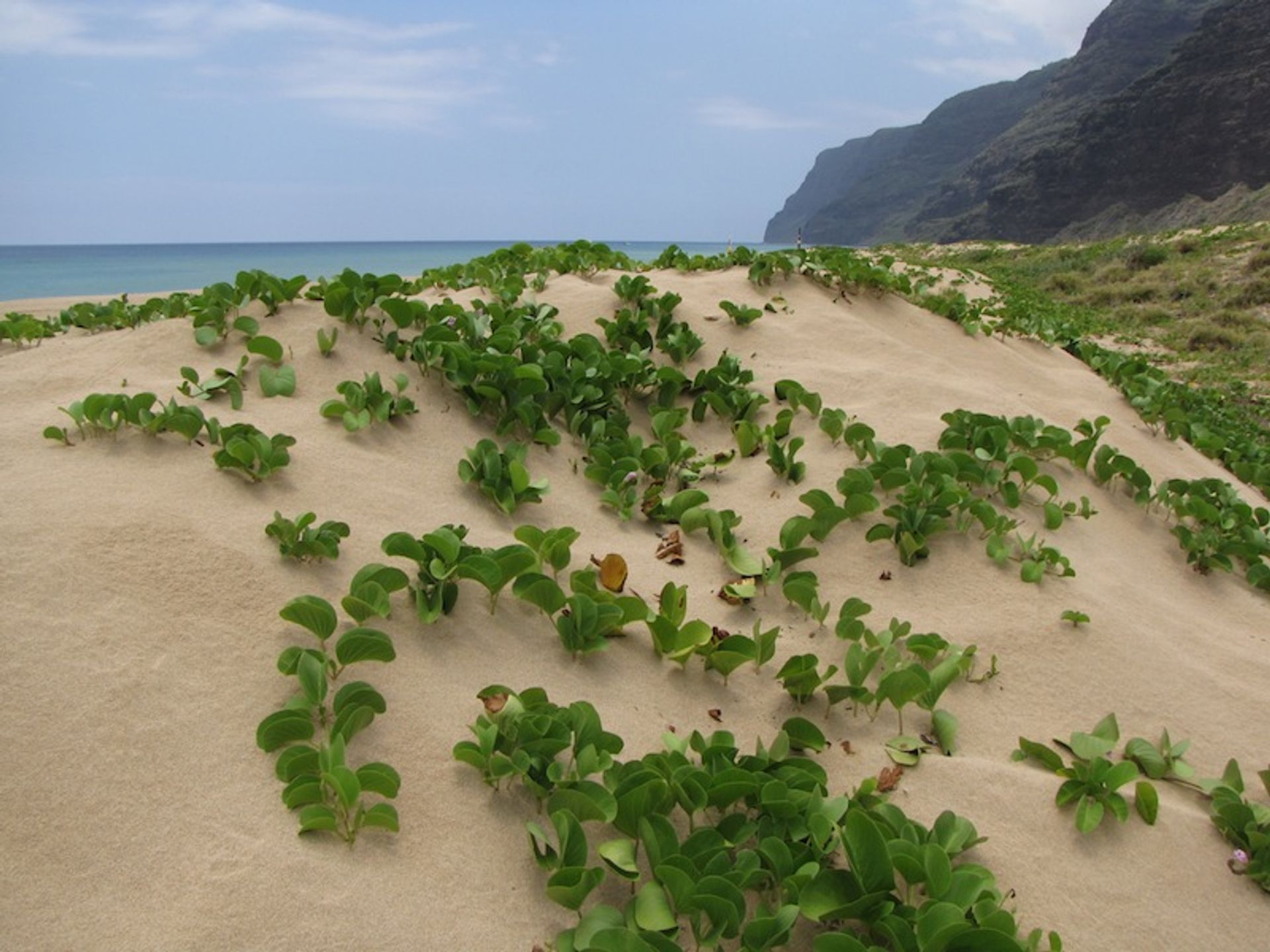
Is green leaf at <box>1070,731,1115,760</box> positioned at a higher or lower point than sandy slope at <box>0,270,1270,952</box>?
A: lower

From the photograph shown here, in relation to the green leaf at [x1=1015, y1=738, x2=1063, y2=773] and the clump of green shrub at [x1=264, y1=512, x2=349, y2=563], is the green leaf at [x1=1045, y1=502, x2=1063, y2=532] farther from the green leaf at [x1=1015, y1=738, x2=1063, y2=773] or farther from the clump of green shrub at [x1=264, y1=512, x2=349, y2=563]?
the clump of green shrub at [x1=264, y1=512, x2=349, y2=563]

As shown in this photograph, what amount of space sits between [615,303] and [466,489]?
2.50 m

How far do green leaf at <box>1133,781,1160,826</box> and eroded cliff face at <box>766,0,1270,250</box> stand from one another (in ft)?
133

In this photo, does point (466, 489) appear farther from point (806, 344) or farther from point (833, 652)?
point (806, 344)

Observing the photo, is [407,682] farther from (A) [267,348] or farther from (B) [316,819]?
(A) [267,348]

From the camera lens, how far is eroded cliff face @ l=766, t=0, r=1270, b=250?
49.0 meters

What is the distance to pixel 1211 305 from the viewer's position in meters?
12.2

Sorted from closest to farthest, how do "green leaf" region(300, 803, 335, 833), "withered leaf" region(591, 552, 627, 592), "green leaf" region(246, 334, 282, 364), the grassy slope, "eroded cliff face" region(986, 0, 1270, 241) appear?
"green leaf" region(300, 803, 335, 833)
"withered leaf" region(591, 552, 627, 592)
"green leaf" region(246, 334, 282, 364)
the grassy slope
"eroded cliff face" region(986, 0, 1270, 241)

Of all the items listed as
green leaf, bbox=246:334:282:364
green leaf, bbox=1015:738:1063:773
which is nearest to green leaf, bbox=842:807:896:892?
green leaf, bbox=1015:738:1063:773

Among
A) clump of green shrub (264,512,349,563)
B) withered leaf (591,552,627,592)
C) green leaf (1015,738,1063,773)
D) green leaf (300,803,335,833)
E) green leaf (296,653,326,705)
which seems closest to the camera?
green leaf (300,803,335,833)

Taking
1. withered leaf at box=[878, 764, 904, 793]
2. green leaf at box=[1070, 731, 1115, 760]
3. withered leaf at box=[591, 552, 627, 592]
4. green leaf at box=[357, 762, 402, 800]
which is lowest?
withered leaf at box=[878, 764, 904, 793]

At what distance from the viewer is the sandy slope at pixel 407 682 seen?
190 centimetres

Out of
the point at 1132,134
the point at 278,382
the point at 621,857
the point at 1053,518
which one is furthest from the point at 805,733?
the point at 1132,134

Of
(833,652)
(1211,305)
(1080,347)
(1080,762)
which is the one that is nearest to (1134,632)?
(1080,762)
